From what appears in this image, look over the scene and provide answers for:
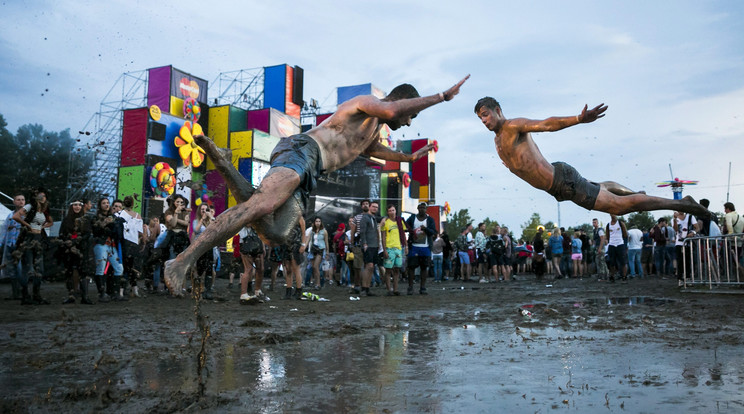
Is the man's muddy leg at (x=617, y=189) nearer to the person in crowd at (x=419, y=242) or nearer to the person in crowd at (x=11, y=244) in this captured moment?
the person in crowd at (x=419, y=242)

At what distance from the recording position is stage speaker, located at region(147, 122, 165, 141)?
94.9 feet

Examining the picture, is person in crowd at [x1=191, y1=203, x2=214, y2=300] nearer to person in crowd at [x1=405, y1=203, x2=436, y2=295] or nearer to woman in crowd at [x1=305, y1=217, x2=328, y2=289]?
woman in crowd at [x1=305, y1=217, x2=328, y2=289]

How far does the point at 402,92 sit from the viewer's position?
5094 mm

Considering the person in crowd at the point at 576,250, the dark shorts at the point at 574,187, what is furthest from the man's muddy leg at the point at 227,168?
the person in crowd at the point at 576,250

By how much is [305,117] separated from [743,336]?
117ft

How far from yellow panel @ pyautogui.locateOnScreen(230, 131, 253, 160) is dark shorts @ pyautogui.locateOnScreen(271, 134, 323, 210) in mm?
27033

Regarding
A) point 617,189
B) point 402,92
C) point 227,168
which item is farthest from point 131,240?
point 617,189

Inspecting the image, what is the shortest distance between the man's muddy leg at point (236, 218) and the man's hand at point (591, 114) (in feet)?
8.76

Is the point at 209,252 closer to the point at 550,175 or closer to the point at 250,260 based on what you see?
the point at 250,260

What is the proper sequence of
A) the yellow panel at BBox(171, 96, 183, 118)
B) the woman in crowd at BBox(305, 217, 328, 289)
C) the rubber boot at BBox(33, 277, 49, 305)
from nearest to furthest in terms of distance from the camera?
the rubber boot at BBox(33, 277, 49, 305), the woman in crowd at BBox(305, 217, 328, 289), the yellow panel at BBox(171, 96, 183, 118)

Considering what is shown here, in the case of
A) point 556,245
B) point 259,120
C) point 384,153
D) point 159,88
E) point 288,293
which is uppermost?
point 159,88

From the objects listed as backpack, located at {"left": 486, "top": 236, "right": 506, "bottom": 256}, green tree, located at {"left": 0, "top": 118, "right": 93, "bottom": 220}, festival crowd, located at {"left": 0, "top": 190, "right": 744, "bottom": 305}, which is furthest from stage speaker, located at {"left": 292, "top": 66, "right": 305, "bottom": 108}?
backpack, located at {"left": 486, "top": 236, "right": 506, "bottom": 256}

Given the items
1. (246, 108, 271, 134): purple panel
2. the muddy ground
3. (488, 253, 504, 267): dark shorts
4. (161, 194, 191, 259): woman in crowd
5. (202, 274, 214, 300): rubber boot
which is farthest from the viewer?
(246, 108, 271, 134): purple panel

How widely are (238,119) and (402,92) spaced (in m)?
30.0
